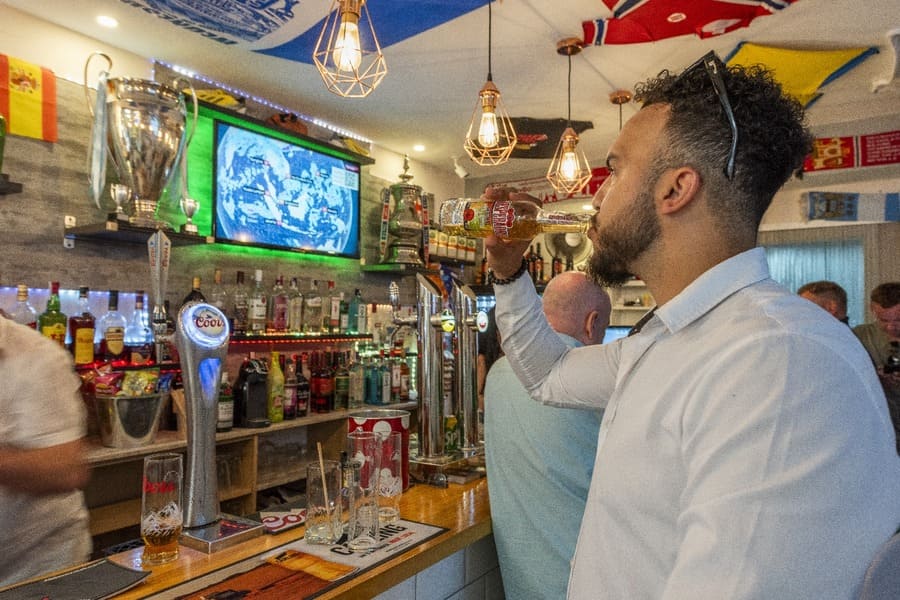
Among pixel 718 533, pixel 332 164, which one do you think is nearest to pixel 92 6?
pixel 332 164

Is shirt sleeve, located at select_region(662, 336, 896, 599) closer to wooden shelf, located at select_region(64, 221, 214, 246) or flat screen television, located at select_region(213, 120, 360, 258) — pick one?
wooden shelf, located at select_region(64, 221, 214, 246)

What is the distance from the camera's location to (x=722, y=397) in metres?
0.66

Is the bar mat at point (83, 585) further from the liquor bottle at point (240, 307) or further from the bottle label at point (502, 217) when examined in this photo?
the liquor bottle at point (240, 307)

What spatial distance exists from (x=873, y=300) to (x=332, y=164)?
3.53 metres

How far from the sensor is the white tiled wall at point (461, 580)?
134 centimetres

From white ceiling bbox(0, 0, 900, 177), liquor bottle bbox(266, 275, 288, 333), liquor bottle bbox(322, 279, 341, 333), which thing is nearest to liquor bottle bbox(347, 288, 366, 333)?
liquor bottle bbox(322, 279, 341, 333)

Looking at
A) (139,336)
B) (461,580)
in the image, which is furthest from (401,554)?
(139,336)

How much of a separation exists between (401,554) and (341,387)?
2859 millimetres

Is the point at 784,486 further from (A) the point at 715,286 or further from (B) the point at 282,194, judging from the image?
(B) the point at 282,194

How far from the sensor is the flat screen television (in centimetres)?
370

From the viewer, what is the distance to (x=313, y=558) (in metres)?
1.26

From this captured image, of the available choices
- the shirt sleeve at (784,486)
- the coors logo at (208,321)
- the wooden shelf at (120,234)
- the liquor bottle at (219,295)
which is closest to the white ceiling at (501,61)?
the wooden shelf at (120,234)

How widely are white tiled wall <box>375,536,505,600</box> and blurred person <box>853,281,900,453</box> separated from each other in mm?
1741

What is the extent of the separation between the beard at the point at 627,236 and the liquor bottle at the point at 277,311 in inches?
124
